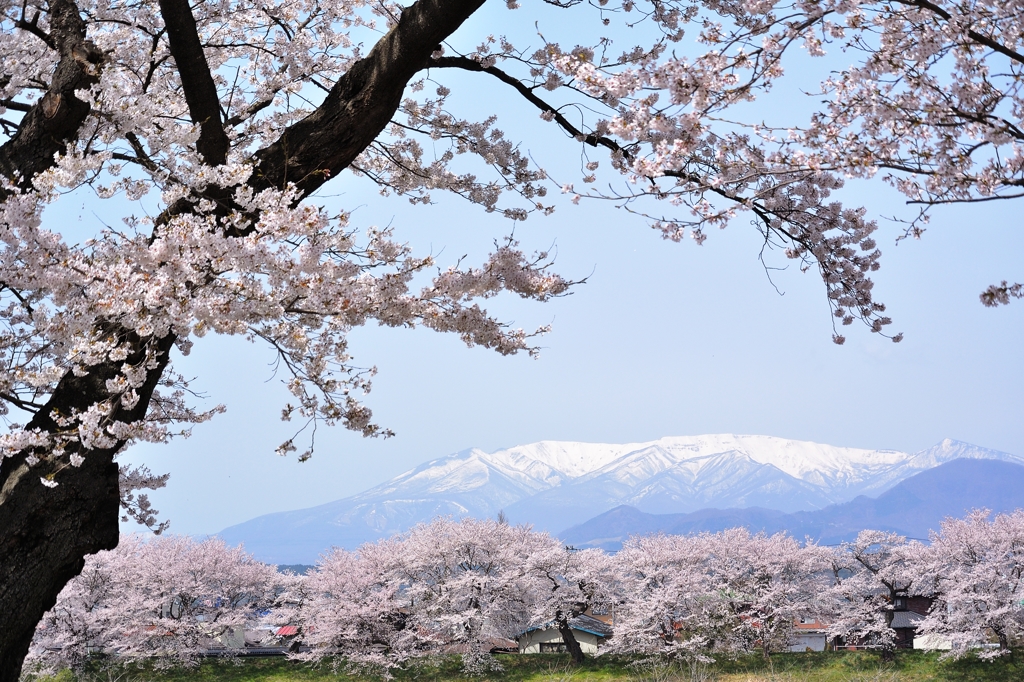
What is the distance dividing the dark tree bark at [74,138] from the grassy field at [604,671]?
1556 cm

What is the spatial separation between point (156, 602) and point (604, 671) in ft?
38.8

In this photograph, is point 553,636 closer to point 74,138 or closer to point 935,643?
point 935,643

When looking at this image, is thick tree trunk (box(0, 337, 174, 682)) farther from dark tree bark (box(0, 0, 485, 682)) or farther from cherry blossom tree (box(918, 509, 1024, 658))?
cherry blossom tree (box(918, 509, 1024, 658))

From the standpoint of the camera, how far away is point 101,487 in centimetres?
379

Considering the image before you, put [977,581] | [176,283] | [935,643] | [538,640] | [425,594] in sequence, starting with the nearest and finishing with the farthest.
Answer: [176,283] < [977,581] < [425,594] < [935,643] < [538,640]

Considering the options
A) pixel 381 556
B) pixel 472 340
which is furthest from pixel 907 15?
pixel 381 556

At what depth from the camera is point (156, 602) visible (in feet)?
63.7

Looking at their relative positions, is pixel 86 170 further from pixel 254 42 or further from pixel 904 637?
pixel 904 637

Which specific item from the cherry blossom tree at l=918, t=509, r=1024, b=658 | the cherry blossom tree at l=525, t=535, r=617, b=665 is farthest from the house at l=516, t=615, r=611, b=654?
the cherry blossom tree at l=918, t=509, r=1024, b=658

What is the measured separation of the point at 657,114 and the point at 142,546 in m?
22.8

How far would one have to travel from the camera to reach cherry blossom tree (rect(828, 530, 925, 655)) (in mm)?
22000

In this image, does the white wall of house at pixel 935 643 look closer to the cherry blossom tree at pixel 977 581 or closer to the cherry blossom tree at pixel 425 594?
the cherry blossom tree at pixel 977 581

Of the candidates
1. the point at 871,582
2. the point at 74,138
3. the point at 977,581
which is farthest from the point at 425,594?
the point at 74,138

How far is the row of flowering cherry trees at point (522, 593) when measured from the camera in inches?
756
